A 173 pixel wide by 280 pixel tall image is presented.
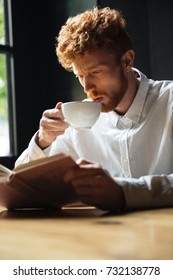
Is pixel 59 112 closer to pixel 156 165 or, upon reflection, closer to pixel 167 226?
pixel 156 165

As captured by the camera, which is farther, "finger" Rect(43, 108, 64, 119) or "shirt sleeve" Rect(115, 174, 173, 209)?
"finger" Rect(43, 108, 64, 119)

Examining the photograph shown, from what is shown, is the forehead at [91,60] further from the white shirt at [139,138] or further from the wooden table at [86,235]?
the wooden table at [86,235]

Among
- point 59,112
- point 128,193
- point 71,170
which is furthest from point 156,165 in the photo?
point 71,170

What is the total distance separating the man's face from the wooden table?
63 centimetres

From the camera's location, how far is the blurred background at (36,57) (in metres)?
2.36

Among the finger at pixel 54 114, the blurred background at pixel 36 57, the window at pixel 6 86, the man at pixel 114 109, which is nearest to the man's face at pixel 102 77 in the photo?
the man at pixel 114 109

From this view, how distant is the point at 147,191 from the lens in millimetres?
1102

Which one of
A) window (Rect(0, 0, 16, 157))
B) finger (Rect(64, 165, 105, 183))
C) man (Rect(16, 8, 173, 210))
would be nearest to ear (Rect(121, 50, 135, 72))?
man (Rect(16, 8, 173, 210))

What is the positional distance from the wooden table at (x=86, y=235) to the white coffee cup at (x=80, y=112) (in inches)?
13.4

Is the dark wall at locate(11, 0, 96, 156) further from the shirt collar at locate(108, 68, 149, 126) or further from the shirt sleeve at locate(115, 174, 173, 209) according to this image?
the shirt sleeve at locate(115, 174, 173, 209)

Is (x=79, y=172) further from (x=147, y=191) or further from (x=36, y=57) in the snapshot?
(x=36, y=57)

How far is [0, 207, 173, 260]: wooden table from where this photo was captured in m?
0.67

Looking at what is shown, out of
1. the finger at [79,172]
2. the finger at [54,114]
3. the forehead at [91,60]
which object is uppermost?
the forehead at [91,60]
